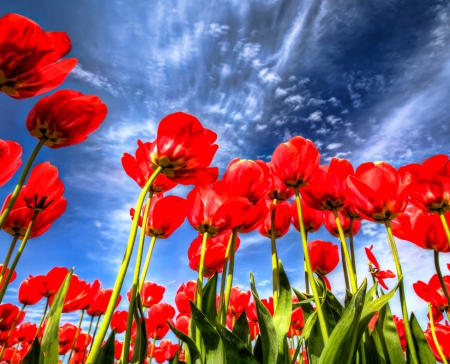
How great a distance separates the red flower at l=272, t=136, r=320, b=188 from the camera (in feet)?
5.76

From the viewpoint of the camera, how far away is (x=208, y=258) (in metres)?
1.99

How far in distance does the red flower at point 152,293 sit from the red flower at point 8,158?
2.28 meters

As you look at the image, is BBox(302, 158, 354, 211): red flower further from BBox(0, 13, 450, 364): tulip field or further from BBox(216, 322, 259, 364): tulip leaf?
BBox(216, 322, 259, 364): tulip leaf

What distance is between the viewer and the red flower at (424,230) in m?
1.87

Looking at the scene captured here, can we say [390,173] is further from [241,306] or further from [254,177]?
[241,306]

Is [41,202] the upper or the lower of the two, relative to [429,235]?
lower

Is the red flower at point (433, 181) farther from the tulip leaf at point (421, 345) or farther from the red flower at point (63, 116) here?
the red flower at point (63, 116)

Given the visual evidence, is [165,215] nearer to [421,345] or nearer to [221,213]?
[221,213]

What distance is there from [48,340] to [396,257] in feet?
4.59

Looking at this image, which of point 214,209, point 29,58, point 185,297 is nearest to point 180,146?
point 214,209

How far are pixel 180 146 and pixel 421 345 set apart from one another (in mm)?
1409

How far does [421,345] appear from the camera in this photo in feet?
4.97

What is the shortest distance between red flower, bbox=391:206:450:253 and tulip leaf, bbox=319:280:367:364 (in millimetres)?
976

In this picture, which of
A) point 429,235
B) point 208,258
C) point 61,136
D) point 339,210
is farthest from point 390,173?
point 61,136
